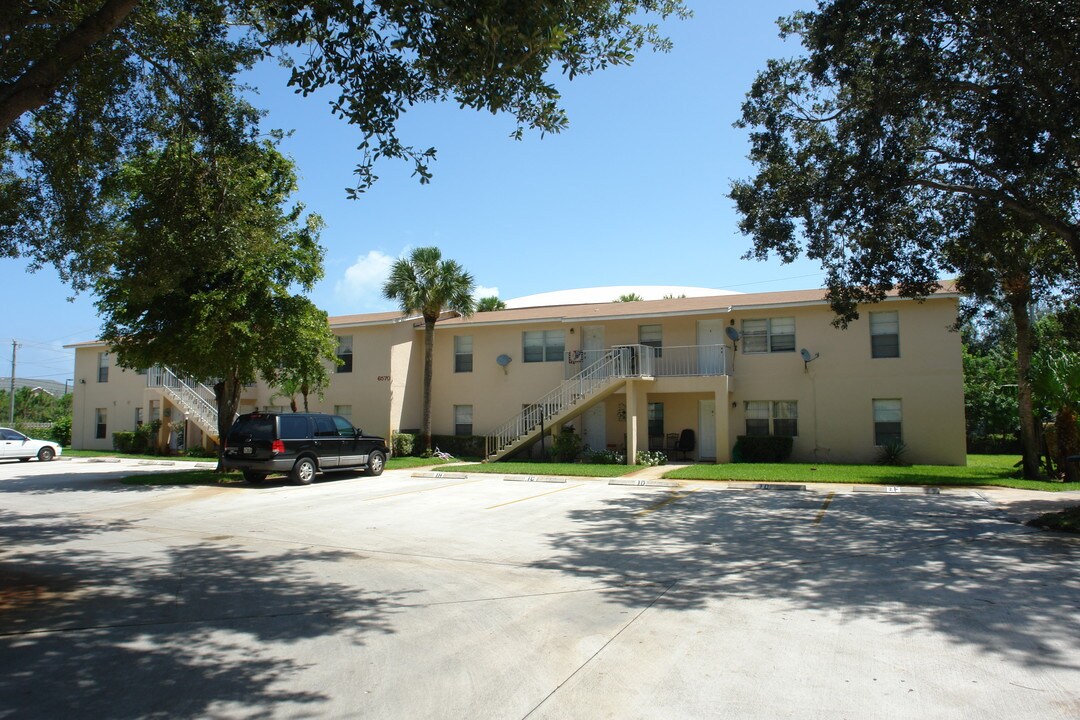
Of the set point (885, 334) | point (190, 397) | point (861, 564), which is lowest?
point (861, 564)

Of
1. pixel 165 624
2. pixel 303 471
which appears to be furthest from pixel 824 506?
pixel 303 471

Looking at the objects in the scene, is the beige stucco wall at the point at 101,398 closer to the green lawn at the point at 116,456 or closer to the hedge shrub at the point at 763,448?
the green lawn at the point at 116,456

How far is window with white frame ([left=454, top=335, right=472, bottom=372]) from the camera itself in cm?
2813

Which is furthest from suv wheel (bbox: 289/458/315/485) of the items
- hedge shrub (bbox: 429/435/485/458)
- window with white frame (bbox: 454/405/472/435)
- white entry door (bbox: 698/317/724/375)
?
white entry door (bbox: 698/317/724/375)

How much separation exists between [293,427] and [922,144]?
50.2ft

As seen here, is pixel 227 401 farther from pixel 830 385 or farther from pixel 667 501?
pixel 830 385

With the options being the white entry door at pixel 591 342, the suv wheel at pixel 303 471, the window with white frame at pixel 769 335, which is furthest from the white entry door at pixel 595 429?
the suv wheel at pixel 303 471

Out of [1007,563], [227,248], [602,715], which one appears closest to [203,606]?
[602,715]

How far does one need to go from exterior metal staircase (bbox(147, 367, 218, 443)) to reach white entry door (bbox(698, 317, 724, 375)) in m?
19.2

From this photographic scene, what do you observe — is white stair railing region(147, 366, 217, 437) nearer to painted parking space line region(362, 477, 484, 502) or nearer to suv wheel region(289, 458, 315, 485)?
suv wheel region(289, 458, 315, 485)

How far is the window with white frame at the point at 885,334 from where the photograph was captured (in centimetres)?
2225

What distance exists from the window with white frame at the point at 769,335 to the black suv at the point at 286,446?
543 inches

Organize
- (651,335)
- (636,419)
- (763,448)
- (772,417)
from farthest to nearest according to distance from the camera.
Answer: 1. (651,335)
2. (772,417)
3. (636,419)
4. (763,448)

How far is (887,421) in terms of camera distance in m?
22.3
